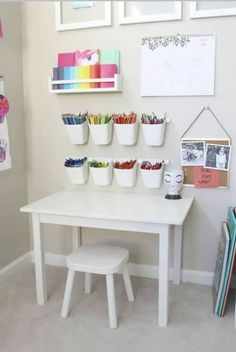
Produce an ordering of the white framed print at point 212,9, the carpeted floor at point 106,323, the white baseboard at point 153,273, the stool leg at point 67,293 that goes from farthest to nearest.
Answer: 1. the white baseboard at point 153,273
2. the white framed print at point 212,9
3. the stool leg at point 67,293
4. the carpeted floor at point 106,323

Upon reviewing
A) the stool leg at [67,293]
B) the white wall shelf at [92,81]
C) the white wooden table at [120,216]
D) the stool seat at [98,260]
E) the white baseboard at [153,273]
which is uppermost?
the white wall shelf at [92,81]

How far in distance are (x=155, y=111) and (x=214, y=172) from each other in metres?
0.58

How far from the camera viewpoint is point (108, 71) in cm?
231

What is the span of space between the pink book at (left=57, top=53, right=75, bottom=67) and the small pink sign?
114 centimetres

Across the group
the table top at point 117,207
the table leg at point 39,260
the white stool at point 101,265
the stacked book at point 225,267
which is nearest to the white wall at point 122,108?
the table top at point 117,207

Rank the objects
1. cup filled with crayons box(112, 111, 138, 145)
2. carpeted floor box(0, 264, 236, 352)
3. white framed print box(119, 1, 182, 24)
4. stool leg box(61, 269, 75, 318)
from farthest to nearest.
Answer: cup filled with crayons box(112, 111, 138, 145) → white framed print box(119, 1, 182, 24) → stool leg box(61, 269, 75, 318) → carpeted floor box(0, 264, 236, 352)

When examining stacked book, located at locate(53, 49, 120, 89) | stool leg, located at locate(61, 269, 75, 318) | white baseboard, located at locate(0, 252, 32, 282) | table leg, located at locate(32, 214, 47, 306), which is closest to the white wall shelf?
stacked book, located at locate(53, 49, 120, 89)

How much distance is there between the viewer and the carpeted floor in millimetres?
1741

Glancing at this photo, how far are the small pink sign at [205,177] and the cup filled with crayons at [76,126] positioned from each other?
32.2 inches

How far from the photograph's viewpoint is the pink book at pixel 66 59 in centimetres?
241

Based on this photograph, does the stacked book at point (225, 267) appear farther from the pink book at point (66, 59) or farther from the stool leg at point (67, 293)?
the pink book at point (66, 59)

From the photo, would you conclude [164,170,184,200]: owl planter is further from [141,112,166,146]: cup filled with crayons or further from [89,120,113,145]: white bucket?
[89,120,113,145]: white bucket

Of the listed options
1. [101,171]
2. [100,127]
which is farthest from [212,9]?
[101,171]

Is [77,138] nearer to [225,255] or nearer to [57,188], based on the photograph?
[57,188]
